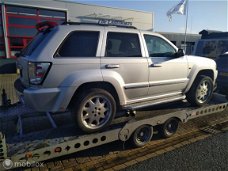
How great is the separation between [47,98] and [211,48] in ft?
24.8

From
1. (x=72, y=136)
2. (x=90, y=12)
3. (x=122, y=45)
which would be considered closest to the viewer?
(x=72, y=136)

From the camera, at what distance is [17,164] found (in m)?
2.83

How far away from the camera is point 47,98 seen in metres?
3.13

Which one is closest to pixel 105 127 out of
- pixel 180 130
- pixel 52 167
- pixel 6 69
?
pixel 52 167

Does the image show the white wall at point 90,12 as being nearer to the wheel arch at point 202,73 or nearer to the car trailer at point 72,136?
the car trailer at point 72,136

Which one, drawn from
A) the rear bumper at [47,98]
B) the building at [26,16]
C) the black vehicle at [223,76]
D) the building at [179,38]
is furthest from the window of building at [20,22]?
the building at [179,38]

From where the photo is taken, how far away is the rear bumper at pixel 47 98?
307 centimetres

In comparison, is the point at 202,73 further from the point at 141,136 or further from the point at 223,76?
the point at 141,136

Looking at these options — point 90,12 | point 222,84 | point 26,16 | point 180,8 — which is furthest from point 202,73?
point 180,8

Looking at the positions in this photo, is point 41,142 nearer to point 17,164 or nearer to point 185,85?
point 17,164

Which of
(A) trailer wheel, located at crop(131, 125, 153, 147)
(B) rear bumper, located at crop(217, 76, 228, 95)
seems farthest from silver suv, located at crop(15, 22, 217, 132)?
(B) rear bumper, located at crop(217, 76, 228, 95)

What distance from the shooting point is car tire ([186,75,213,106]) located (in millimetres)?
4893

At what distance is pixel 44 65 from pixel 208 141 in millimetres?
3420

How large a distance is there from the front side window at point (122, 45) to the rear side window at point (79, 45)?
26cm
